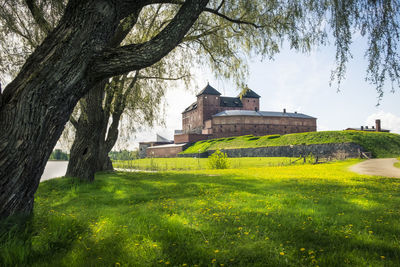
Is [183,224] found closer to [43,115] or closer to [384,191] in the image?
[43,115]

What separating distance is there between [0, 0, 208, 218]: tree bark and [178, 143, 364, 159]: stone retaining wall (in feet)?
112

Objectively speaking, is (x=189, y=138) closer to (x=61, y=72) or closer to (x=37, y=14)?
(x=37, y=14)

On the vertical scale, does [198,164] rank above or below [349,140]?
below

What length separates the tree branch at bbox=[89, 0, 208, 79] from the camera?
4.12 m

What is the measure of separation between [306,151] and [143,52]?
131 feet

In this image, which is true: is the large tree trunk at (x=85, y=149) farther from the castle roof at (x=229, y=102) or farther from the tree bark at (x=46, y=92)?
the castle roof at (x=229, y=102)

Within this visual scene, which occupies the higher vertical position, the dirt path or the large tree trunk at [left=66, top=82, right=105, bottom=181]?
the large tree trunk at [left=66, top=82, right=105, bottom=181]

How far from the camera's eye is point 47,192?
9.09 meters

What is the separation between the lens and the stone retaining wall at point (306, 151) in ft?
117

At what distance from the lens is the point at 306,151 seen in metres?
40.4

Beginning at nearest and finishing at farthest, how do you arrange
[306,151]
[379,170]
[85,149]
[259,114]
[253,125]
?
[85,149], [379,170], [306,151], [253,125], [259,114]

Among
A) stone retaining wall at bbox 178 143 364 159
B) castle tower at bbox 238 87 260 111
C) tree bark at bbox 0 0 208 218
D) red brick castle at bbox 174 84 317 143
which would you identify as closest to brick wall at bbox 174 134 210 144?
red brick castle at bbox 174 84 317 143

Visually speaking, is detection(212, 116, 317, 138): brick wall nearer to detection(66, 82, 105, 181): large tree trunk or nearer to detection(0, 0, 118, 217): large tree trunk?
detection(66, 82, 105, 181): large tree trunk

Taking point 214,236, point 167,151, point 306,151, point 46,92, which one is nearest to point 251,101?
point 167,151
